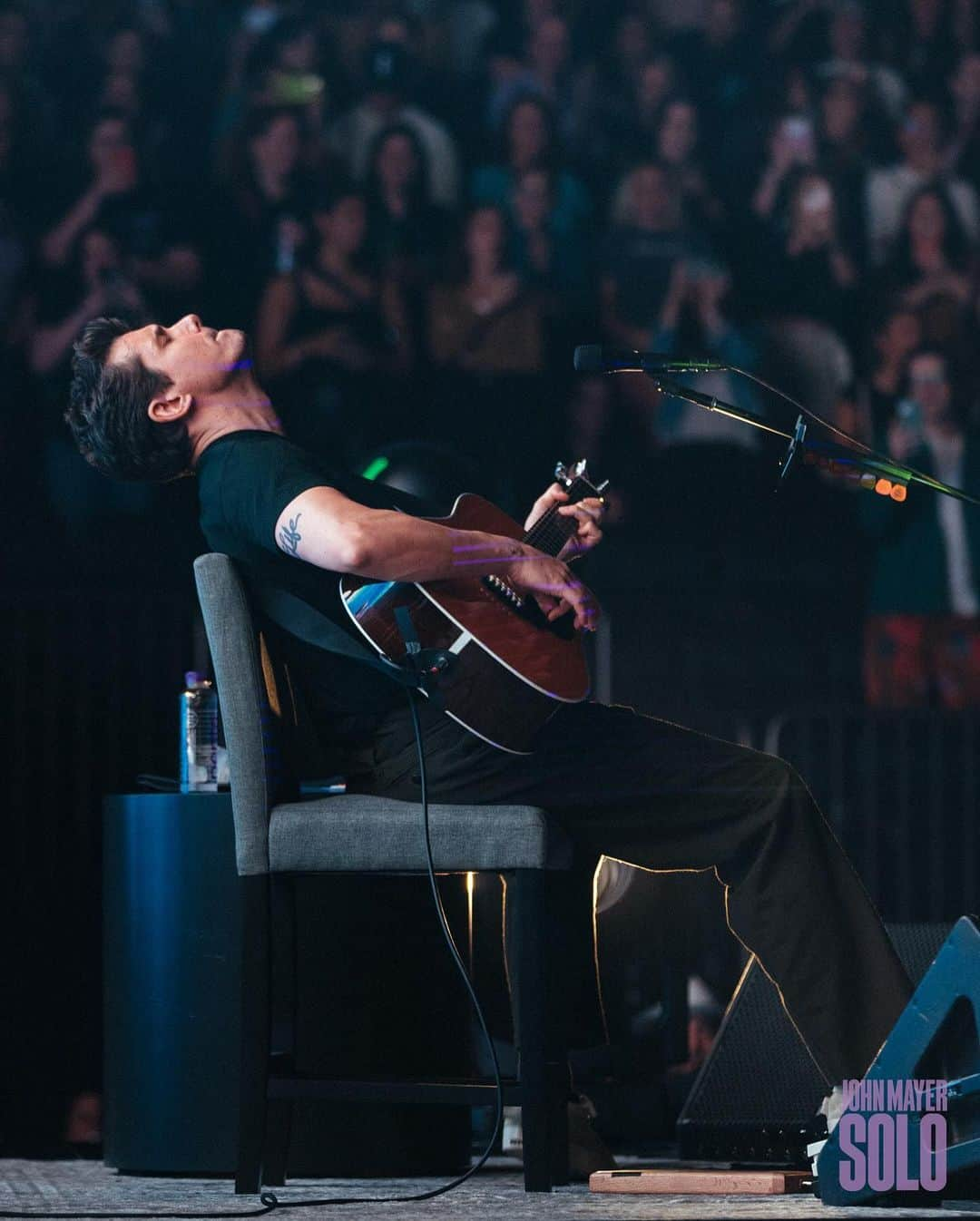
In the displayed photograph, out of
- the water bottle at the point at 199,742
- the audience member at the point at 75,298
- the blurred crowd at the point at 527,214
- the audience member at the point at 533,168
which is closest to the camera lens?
the water bottle at the point at 199,742

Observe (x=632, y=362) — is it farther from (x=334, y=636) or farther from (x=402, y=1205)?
(x=402, y=1205)

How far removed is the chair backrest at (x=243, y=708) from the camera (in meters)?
2.49

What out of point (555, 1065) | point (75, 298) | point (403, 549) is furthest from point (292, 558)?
point (75, 298)

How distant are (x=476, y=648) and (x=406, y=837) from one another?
284 mm

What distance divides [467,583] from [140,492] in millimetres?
3853

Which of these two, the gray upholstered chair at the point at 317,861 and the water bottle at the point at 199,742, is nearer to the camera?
the gray upholstered chair at the point at 317,861

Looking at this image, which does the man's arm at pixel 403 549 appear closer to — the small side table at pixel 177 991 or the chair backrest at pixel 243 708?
the chair backrest at pixel 243 708

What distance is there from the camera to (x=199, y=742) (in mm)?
2975

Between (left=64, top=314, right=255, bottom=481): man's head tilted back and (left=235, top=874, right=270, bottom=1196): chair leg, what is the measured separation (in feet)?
2.24

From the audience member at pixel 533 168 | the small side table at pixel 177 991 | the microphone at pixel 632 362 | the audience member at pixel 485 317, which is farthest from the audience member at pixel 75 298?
the microphone at pixel 632 362

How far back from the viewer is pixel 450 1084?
2383 mm

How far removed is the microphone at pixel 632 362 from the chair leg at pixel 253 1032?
85cm

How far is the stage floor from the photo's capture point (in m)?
2.10

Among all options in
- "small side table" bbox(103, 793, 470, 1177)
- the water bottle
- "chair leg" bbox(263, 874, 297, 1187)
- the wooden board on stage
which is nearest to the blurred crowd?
the water bottle
